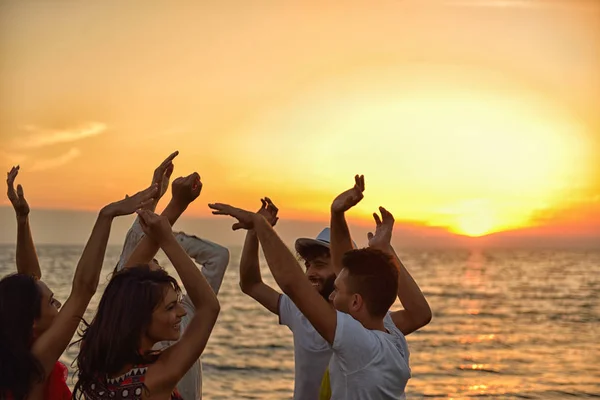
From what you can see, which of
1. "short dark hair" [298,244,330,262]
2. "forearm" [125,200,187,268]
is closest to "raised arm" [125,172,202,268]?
"forearm" [125,200,187,268]

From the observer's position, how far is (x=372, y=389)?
3266mm

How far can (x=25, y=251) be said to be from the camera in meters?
4.41

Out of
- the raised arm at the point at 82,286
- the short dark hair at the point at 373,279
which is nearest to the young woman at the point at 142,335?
the raised arm at the point at 82,286

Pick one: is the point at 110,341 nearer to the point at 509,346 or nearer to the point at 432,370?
the point at 432,370

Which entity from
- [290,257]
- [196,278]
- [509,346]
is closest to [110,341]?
[196,278]

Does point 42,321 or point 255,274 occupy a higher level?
point 255,274

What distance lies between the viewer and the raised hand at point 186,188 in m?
3.91

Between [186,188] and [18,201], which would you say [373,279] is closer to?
[186,188]

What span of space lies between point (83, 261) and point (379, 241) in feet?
4.60

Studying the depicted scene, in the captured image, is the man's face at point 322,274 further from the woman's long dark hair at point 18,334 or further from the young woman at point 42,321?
the woman's long dark hair at point 18,334

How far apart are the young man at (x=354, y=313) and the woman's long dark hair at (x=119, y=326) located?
0.43 metres

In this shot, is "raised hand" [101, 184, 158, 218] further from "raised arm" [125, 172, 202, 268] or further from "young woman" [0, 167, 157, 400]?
"raised arm" [125, 172, 202, 268]

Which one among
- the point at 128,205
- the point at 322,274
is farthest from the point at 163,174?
the point at 322,274

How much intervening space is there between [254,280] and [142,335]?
131 cm
